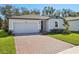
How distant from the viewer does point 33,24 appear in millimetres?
14727

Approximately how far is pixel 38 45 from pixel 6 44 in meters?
1.18

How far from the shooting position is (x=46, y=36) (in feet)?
47.3

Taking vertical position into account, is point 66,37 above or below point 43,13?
below

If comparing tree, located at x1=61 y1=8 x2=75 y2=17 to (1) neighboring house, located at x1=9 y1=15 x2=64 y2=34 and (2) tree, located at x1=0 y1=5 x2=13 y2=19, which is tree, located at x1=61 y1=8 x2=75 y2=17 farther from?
(2) tree, located at x1=0 y1=5 x2=13 y2=19

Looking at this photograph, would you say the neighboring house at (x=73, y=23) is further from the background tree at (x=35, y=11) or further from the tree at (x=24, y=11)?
the tree at (x=24, y=11)

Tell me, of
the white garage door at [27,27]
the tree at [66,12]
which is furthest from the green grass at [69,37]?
the tree at [66,12]

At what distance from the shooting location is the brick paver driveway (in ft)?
46.6

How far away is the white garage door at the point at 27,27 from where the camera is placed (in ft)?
47.6

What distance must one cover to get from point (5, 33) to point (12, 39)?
344 millimetres

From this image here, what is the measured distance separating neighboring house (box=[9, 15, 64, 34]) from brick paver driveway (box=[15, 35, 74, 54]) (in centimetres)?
31

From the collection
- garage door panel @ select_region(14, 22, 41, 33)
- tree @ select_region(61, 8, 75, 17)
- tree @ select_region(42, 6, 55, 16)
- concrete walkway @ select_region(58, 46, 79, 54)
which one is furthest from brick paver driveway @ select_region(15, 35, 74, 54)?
tree @ select_region(61, 8, 75, 17)
